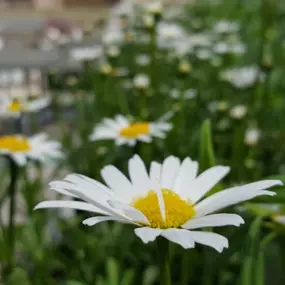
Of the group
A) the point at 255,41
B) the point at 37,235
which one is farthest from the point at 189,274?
the point at 255,41

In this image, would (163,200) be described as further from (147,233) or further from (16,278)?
(16,278)

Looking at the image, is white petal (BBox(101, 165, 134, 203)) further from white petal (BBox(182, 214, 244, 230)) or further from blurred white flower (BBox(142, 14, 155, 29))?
blurred white flower (BBox(142, 14, 155, 29))

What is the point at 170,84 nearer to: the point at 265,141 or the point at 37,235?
the point at 265,141

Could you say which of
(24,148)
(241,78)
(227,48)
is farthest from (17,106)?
(227,48)

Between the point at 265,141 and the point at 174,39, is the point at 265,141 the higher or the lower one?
the lower one

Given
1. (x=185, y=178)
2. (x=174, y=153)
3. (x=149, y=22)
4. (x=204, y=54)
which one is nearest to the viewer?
(x=185, y=178)

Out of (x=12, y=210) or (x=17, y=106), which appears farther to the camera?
(x=17, y=106)

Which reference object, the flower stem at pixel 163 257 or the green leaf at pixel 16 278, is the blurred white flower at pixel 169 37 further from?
the flower stem at pixel 163 257
